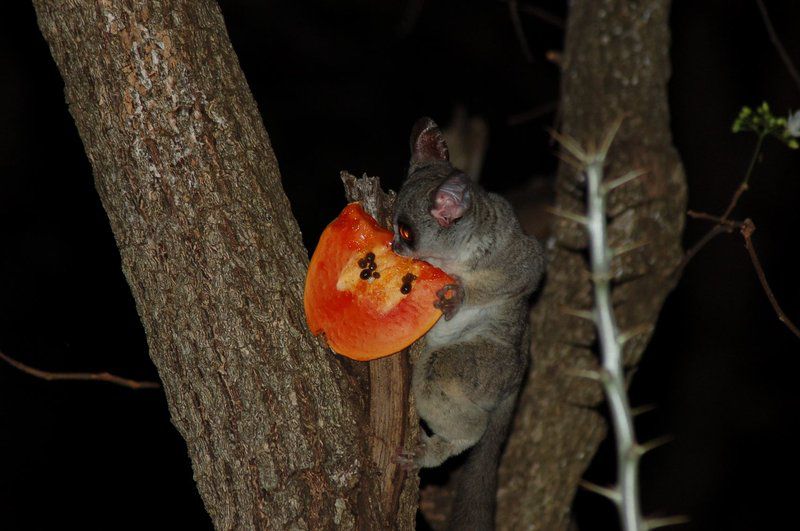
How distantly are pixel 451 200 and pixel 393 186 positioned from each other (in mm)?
5832

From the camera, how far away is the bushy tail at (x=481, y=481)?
398 cm

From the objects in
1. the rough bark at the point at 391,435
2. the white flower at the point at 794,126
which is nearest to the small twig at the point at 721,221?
the white flower at the point at 794,126

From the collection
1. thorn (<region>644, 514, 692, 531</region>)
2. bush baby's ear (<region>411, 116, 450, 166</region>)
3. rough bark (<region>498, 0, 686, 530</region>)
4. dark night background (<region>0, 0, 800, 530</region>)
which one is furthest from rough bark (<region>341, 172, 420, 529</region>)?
dark night background (<region>0, 0, 800, 530</region>)

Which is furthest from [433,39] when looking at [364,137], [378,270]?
[378,270]

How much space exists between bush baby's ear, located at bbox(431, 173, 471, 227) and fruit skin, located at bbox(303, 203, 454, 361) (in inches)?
11.3

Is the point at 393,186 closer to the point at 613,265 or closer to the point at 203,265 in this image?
the point at 613,265

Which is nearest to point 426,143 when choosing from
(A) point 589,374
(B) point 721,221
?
(B) point 721,221

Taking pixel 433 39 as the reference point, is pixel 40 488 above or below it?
below

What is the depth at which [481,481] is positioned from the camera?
4023 mm

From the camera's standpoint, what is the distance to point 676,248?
5.05m

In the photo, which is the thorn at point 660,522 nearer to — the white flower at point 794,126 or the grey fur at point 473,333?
the grey fur at point 473,333

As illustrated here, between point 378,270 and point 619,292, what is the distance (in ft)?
6.54

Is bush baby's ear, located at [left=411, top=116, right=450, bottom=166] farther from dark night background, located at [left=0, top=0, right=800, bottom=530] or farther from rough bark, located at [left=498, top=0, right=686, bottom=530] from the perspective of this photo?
dark night background, located at [left=0, top=0, right=800, bottom=530]

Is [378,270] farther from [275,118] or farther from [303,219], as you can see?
[275,118]
